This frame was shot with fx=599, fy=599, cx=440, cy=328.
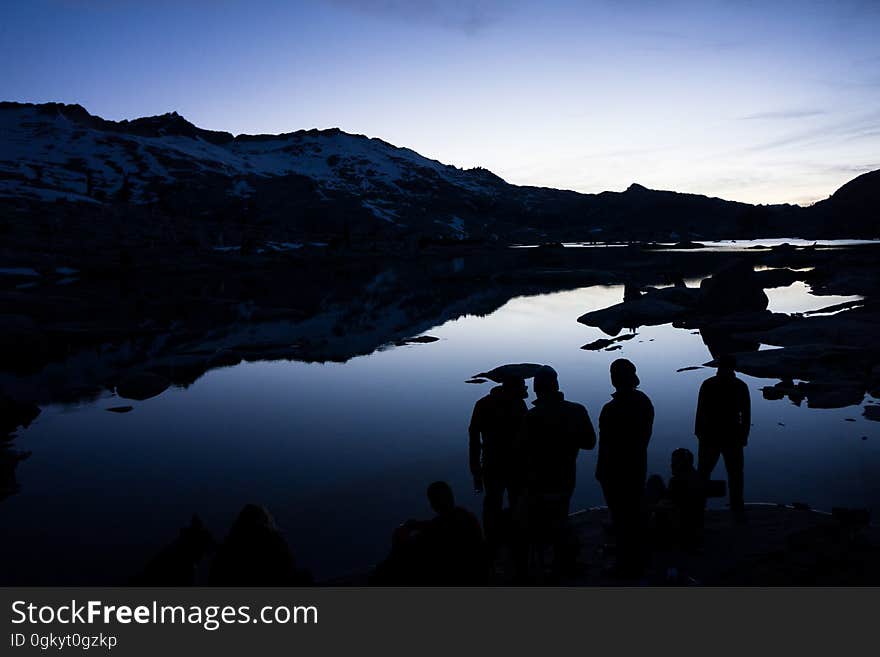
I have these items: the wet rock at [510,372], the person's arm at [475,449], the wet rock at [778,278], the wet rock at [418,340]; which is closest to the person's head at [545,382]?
the person's arm at [475,449]

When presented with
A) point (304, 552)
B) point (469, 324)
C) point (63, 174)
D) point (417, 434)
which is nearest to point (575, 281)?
point (469, 324)

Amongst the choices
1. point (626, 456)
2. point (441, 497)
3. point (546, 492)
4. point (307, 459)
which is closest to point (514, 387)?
point (546, 492)

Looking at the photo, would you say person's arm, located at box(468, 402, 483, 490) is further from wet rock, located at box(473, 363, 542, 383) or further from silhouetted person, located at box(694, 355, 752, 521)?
wet rock, located at box(473, 363, 542, 383)

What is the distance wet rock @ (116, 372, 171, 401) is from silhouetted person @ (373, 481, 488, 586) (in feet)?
54.4

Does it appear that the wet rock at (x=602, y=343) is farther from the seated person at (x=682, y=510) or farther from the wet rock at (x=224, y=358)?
the seated person at (x=682, y=510)

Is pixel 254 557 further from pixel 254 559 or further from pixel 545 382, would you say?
pixel 545 382

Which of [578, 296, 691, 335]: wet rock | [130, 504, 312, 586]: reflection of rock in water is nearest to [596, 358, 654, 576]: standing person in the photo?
[130, 504, 312, 586]: reflection of rock in water

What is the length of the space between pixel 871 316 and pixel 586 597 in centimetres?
2900

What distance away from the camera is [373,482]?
12.4 metres

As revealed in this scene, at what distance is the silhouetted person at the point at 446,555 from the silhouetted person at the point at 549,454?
1.78 meters

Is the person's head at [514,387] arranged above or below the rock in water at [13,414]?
above

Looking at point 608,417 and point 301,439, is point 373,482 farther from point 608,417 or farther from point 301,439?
point 608,417

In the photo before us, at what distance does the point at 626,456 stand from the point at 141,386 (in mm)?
17812

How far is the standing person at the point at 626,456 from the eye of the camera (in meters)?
7.62
